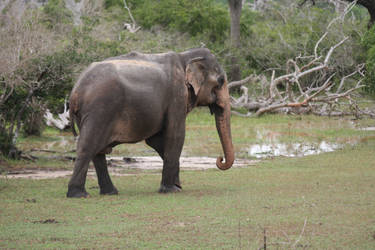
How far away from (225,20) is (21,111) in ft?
81.7

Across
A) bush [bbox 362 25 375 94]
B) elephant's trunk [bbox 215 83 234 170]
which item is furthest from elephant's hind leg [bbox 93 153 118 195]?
bush [bbox 362 25 375 94]

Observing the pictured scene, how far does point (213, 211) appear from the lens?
29.6 ft

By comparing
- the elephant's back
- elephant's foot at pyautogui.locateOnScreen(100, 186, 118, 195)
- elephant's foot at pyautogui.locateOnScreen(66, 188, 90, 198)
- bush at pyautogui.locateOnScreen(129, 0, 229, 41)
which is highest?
the elephant's back

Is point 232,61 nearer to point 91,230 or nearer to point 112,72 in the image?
point 112,72

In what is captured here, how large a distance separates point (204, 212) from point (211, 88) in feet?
10.8

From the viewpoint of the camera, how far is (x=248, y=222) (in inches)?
322

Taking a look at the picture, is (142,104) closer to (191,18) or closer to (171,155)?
(171,155)

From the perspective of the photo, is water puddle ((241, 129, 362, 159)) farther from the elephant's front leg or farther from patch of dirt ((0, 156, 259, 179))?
the elephant's front leg

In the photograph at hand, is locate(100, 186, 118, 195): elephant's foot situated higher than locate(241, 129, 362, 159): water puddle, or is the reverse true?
locate(100, 186, 118, 195): elephant's foot

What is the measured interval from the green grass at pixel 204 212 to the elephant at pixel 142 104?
0.58 metres

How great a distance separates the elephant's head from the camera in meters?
11.5

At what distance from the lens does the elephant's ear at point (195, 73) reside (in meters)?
11.4

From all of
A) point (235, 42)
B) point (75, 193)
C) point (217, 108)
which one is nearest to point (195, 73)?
point (217, 108)

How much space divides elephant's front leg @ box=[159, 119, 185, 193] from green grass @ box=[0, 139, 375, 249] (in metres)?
0.29
